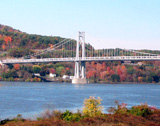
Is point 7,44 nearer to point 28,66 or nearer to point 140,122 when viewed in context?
point 28,66

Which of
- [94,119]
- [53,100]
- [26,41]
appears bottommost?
[53,100]

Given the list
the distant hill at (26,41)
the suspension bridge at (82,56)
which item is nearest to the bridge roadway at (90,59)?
the suspension bridge at (82,56)

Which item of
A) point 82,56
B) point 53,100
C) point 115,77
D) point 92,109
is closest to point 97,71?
point 115,77

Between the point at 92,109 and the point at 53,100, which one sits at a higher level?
the point at 92,109

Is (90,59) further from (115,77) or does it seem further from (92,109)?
(92,109)

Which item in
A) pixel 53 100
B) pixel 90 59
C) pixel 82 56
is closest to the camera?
pixel 53 100

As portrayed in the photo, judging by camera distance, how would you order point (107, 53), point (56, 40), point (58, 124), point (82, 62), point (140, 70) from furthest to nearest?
1. point (56, 40)
2. point (140, 70)
3. point (107, 53)
4. point (82, 62)
5. point (58, 124)

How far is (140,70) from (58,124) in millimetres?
60647

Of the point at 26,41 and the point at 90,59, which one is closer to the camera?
the point at 90,59

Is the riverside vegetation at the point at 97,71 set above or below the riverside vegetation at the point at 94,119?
above

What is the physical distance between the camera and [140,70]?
233 feet

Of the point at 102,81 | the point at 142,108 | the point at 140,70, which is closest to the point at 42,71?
the point at 102,81

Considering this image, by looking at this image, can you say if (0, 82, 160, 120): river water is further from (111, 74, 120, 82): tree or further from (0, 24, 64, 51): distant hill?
(0, 24, 64, 51): distant hill

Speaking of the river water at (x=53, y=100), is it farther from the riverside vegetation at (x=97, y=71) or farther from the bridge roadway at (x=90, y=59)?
the riverside vegetation at (x=97, y=71)
